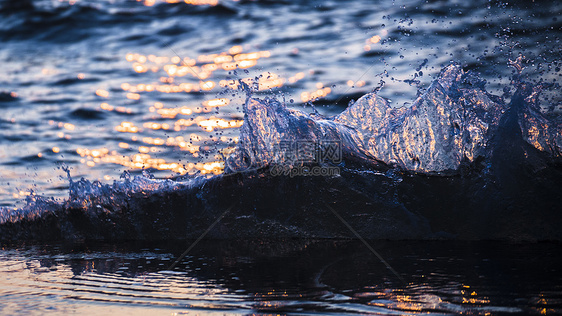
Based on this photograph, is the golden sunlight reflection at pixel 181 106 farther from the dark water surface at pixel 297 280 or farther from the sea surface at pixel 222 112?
the dark water surface at pixel 297 280

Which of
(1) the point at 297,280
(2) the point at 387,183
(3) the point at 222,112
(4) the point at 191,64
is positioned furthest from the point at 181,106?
(1) the point at 297,280

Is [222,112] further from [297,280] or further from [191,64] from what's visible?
[297,280]

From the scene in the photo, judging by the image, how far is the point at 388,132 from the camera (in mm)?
2561

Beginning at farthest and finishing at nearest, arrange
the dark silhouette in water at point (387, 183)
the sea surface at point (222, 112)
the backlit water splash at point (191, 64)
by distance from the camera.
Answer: the backlit water splash at point (191, 64), the dark silhouette in water at point (387, 183), the sea surface at point (222, 112)

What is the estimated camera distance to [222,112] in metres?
4.64

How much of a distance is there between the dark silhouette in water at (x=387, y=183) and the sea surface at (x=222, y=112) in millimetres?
160

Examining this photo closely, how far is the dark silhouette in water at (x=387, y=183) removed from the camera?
2.29m

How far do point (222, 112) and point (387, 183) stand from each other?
2495 millimetres

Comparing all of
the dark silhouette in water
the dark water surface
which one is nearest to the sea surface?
the dark water surface

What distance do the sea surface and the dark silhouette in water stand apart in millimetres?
→ 160

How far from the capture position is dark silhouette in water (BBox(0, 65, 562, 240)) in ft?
7.53

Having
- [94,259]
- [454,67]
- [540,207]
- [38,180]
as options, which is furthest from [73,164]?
[540,207]

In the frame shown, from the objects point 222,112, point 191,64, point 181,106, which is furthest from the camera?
point 191,64

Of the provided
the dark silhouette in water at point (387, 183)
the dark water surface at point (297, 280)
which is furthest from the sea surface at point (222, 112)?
the dark silhouette in water at point (387, 183)
